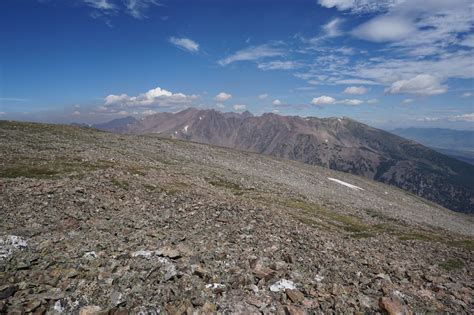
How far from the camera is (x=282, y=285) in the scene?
16875 mm

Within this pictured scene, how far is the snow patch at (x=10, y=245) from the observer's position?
17391mm

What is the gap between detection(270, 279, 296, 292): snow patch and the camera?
16.5m

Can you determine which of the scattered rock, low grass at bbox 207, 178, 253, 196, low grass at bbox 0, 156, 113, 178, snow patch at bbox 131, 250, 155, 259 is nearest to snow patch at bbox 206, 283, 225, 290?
the scattered rock

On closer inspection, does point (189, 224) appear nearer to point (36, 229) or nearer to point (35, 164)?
point (36, 229)

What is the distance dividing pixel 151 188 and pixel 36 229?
1606cm

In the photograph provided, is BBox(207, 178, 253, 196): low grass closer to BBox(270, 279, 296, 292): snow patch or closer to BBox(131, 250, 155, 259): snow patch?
BBox(131, 250, 155, 259): snow patch

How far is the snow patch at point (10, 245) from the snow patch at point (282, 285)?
49.9 ft

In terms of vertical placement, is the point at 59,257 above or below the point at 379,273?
above

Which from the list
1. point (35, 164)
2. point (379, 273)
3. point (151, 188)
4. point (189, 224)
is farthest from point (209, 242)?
point (35, 164)

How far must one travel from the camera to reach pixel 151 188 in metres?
36.7

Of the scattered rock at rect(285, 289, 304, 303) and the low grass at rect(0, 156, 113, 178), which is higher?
the low grass at rect(0, 156, 113, 178)

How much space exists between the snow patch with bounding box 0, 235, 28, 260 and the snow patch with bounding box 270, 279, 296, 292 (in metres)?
15.2

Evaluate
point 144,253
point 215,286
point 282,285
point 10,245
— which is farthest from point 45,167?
point 282,285

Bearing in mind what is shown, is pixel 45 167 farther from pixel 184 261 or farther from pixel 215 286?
pixel 215 286
